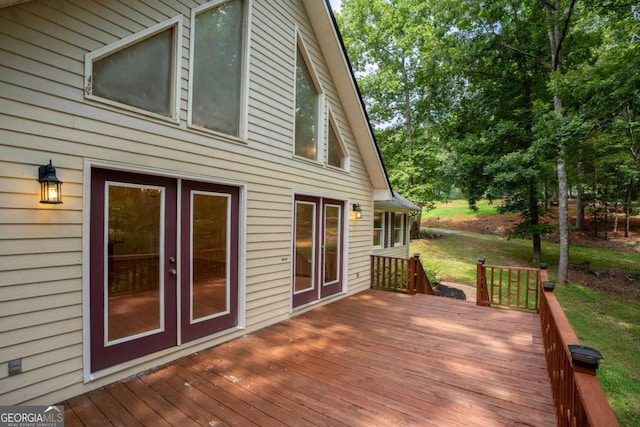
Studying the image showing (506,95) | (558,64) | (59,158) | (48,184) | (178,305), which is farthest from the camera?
(506,95)

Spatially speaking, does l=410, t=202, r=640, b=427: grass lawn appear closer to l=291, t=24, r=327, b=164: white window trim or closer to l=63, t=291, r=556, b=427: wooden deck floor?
l=63, t=291, r=556, b=427: wooden deck floor

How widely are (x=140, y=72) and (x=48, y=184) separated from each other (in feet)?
4.75

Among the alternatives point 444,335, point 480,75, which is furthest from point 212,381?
point 480,75

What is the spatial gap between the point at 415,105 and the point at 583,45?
7748mm

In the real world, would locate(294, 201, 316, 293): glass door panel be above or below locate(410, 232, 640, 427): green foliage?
above

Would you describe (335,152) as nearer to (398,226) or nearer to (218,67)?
(218,67)

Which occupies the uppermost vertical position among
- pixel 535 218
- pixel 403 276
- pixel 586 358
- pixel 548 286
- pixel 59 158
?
pixel 59 158

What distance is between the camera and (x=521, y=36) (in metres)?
11.5

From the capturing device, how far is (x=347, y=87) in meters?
6.10

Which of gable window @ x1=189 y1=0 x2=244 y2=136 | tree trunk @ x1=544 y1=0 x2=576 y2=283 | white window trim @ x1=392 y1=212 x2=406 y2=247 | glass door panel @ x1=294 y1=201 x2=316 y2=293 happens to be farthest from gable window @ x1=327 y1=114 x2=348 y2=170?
tree trunk @ x1=544 y1=0 x2=576 y2=283

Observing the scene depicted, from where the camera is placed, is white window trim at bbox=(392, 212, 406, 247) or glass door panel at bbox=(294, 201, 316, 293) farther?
white window trim at bbox=(392, 212, 406, 247)

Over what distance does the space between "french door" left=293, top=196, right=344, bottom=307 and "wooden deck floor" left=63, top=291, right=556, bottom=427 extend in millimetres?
945

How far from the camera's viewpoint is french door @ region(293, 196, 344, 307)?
5.32 m

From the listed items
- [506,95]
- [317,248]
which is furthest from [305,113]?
[506,95]
